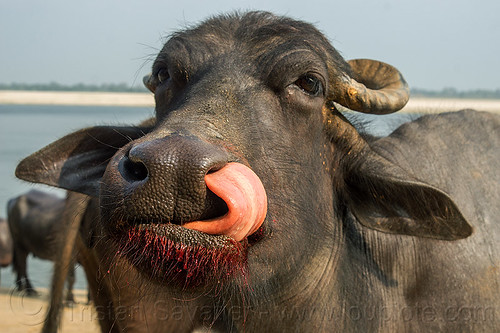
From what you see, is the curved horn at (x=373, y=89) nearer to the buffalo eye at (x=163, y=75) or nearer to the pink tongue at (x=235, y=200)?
the buffalo eye at (x=163, y=75)

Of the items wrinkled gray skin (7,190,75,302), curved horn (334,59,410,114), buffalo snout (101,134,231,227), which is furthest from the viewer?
wrinkled gray skin (7,190,75,302)

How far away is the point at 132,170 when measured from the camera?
2723 mm

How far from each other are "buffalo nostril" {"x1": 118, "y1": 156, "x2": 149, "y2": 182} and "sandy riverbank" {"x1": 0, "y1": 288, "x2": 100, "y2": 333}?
5.52 m

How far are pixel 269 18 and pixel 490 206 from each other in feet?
6.47

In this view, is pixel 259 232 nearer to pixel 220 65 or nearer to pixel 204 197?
pixel 204 197

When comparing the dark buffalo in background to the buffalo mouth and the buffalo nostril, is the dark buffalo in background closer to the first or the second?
the buffalo mouth

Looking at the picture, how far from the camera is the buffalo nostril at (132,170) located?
2.68 meters

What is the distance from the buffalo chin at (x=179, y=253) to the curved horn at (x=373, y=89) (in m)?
1.35

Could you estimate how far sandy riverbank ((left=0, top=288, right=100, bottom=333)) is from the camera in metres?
8.63

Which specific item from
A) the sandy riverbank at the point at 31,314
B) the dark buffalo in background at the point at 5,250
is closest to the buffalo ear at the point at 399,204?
the sandy riverbank at the point at 31,314

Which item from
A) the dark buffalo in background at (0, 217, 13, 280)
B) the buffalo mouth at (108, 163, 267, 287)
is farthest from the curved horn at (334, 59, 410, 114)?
the dark buffalo in background at (0, 217, 13, 280)

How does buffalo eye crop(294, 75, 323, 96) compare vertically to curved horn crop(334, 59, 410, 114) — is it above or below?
above

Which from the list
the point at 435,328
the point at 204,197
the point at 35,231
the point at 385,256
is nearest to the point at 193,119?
the point at 204,197

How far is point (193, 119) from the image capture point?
9.75ft
